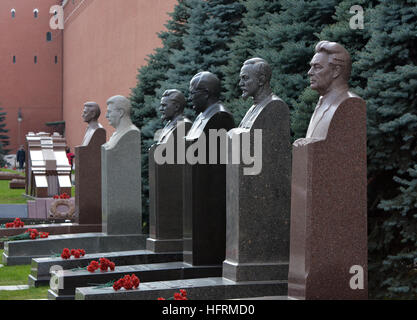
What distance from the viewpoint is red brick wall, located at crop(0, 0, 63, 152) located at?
49.1 meters

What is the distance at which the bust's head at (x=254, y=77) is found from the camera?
23.0 ft

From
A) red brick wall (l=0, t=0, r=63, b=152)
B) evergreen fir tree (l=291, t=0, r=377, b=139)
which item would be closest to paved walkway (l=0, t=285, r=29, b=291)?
evergreen fir tree (l=291, t=0, r=377, b=139)

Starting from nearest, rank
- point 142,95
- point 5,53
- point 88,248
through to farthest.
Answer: point 88,248, point 142,95, point 5,53

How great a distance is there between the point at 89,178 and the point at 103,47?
22.6 metres

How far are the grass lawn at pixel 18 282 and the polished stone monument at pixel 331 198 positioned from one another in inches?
147

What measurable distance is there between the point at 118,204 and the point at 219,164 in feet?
10.2

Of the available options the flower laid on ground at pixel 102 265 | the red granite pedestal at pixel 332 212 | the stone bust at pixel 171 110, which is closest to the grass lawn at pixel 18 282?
the flower laid on ground at pixel 102 265

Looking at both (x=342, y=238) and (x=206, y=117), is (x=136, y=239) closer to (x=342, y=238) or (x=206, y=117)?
(x=206, y=117)

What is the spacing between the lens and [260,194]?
6824 millimetres

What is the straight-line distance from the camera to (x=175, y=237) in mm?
9250

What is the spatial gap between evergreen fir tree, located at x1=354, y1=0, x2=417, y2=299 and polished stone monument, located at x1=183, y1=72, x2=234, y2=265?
1.58 m

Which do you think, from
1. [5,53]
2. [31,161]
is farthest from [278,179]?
[5,53]

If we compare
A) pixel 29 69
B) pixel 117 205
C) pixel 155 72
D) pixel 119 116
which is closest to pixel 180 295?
pixel 117 205

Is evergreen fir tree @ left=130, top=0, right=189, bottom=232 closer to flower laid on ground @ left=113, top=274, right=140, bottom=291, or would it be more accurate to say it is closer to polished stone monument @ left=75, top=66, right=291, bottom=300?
polished stone monument @ left=75, top=66, right=291, bottom=300
